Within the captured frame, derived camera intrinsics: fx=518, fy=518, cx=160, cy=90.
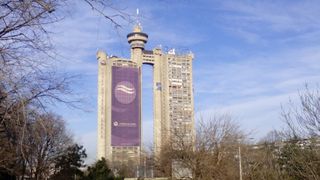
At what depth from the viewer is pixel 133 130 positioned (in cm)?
10162

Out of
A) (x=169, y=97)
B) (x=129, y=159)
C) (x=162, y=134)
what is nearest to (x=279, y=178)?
(x=162, y=134)

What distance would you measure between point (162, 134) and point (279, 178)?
24512mm

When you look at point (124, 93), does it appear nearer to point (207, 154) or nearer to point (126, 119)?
point (126, 119)

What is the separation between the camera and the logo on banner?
271 feet

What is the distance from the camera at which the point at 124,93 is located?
87.7 meters

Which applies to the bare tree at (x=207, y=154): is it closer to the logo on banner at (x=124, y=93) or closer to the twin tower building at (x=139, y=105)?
the twin tower building at (x=139, y=105)

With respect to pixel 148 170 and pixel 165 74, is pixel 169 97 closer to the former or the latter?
pixel 165 74

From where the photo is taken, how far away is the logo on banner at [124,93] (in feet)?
271

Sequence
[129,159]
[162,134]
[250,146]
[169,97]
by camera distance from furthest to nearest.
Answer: [129,159] < [169,97] < [162,134] < [250,146]

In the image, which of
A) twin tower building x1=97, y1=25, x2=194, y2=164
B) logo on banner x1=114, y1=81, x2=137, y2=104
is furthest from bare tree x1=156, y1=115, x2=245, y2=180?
logo on banner x1=114, y1=81, x2=137, y2=104

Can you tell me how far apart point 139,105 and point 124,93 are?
6.74m

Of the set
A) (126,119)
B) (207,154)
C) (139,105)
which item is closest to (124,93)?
(139,105)

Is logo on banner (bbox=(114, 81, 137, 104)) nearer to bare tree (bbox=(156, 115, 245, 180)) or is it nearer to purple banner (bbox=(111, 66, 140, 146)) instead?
purple banner (bbox=(111, 66, 140, 146))

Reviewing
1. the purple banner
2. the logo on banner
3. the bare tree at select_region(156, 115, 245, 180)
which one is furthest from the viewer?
the purple banner
